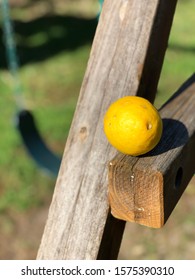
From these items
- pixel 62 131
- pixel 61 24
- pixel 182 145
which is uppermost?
pixel 182 145

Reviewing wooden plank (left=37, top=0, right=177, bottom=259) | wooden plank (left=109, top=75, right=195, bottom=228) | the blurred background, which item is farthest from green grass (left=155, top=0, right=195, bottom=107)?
wooden plank (left=109, top=75, right=195, bottom=228)

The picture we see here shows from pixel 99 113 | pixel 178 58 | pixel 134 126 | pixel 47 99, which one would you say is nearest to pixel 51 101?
pixel 47 99

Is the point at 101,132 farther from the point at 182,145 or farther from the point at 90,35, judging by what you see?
the point at 90,35

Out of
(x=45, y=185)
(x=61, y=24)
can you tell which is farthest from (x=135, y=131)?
(x=61, y=24)

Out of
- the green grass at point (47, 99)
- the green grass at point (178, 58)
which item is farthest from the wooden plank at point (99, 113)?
the green grass at point (178, 58)

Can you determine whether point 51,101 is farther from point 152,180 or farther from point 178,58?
point 152,180
